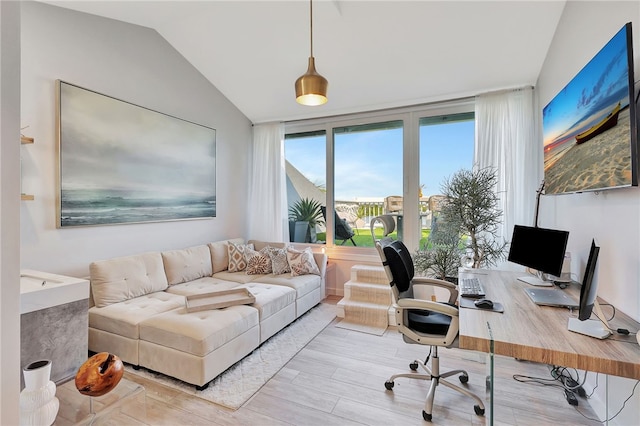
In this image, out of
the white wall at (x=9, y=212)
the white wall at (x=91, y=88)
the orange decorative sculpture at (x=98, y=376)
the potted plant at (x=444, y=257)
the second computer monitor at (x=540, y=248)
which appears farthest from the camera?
the potted plant at (x=444, y=257)

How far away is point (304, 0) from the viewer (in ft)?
8.89

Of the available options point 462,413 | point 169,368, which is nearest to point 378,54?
point 462,413

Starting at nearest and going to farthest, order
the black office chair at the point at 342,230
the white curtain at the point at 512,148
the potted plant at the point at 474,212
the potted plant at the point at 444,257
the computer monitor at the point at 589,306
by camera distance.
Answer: the computer monitor at the point at 589,306
the potted plant at the point at 474,212
the potted plant at the point at 444,257
the white curtain at the point at 512,148
the black office chair at the point at 342,230

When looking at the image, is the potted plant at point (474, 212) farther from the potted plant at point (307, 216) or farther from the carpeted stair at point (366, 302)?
the potted plant at point (307, 216)

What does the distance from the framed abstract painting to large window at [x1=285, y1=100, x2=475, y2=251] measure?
1550 mm

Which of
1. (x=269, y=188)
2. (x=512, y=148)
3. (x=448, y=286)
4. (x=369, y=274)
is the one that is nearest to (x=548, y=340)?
(x=448, y=286)

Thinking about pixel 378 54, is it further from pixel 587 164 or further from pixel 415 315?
pixel 415 315

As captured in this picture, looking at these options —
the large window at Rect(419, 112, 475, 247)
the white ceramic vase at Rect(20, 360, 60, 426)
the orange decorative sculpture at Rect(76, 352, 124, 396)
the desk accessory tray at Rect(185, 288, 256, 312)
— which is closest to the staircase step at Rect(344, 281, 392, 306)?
the large window at Rect(419, 112, 475, 247)

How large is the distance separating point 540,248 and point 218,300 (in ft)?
8.37

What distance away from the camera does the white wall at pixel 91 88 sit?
7.84ft

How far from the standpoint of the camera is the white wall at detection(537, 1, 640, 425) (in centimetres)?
148

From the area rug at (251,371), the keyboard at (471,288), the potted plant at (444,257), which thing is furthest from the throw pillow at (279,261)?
the keyboard at (471,288)

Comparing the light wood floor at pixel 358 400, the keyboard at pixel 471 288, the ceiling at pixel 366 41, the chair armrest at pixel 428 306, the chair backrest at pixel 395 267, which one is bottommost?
the light wood floor at pixel 358 400

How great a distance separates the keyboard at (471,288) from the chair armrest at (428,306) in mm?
122
